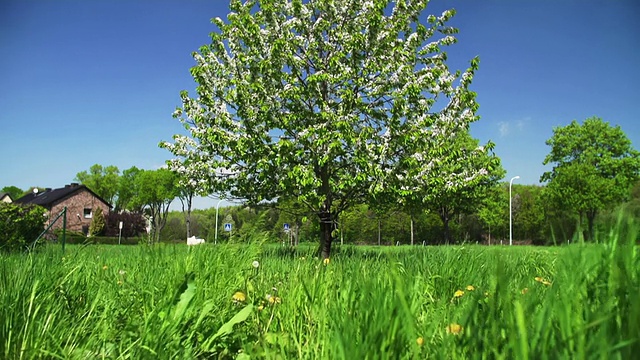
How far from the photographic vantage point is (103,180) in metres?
70.8

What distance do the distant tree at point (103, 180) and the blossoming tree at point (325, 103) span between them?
68323 millimetres

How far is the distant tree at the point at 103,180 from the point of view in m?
70.6

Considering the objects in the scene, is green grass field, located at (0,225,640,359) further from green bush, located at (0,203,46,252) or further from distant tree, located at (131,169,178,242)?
distant tree, located at (131,169,178,242)

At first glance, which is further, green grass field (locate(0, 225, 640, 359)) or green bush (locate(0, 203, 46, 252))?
green bush (locate(0, 203, 46, 252))

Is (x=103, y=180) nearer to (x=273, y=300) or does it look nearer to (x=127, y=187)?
(x=127, y=187)

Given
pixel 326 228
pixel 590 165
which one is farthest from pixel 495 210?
pixel 326 228

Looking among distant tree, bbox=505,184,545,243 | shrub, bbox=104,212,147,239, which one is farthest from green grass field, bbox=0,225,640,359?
shrub, bbox=104,212,147,239

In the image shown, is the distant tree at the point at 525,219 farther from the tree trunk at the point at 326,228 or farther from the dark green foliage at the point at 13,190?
the dark green foliage at the point at 13,190

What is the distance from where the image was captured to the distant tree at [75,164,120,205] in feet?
232

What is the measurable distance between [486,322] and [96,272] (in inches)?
155

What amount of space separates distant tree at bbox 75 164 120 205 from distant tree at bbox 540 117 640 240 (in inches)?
2524

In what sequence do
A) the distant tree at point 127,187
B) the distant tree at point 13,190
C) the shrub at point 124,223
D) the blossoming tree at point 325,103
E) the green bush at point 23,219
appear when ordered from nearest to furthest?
the blossoming tree at point 325,103 → the green bush at point 23,219 → the shrub at point 124,223 → the distant tree at point 127,187 → the distant tree at point 13,190

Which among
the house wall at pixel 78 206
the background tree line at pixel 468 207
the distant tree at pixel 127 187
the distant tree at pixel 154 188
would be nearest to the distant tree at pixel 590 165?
the background tree line at pixel 468 207

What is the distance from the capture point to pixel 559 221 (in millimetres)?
1968
